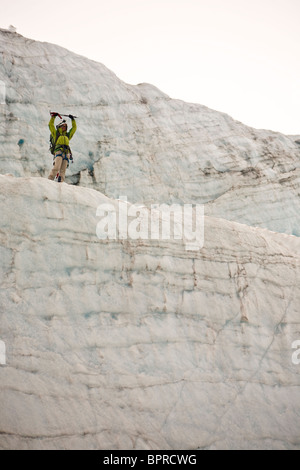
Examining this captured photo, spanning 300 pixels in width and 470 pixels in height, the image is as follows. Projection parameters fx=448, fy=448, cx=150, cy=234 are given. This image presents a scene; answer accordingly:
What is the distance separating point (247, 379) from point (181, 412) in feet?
5.89

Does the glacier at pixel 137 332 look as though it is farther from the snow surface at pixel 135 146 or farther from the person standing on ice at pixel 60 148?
the snow surface at pixel 135 146

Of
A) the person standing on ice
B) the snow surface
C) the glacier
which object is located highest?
the snow surface

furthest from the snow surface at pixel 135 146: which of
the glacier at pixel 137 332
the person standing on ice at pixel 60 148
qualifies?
the glacier at pixel 137 332

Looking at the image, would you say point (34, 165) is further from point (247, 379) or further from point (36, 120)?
point (247, 379)

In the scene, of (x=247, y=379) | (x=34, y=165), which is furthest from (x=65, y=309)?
(x=34, y=165)

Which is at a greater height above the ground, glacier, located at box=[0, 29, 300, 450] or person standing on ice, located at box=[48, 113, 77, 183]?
person standing on ice, located at box=[48, 113, 77, 183]

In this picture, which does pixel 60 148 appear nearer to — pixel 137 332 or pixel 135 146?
pixel 137 332

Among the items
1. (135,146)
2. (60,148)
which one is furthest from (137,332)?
(135,146)

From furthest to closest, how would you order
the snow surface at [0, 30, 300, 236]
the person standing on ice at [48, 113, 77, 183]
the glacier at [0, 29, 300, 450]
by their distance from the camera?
1. the snow surface at [0, 30, 300, 236]
2. the person standing on ice at [48, 113, 77, 183]
3. the glacier at [0, 29, 300, 450]

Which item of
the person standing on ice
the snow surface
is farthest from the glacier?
the snow surface

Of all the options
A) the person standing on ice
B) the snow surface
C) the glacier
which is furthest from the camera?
the snow surface

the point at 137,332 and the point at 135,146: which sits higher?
the point at 135,146

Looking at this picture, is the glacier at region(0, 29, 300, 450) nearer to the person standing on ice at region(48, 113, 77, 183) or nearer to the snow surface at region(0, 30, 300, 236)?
the person standing on ice at region(48, 113, 77, 183)

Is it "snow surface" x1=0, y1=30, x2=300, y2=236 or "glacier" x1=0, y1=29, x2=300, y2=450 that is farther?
"snow surface" x1=0, y1=30, x2=300, y2=236
